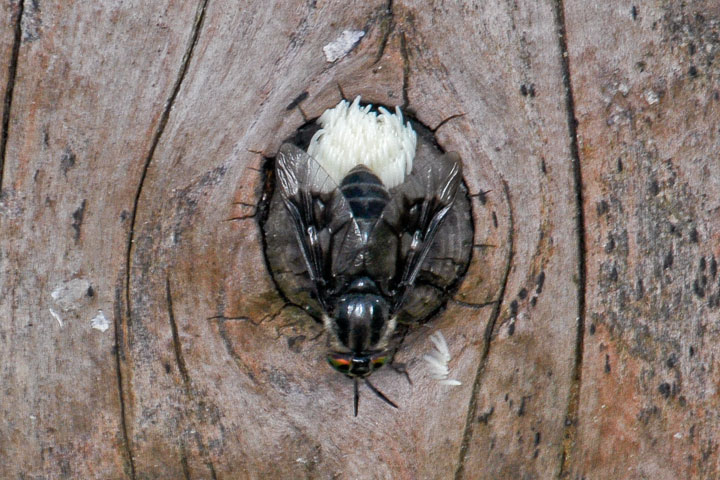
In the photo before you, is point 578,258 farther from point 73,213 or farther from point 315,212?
point 73,213

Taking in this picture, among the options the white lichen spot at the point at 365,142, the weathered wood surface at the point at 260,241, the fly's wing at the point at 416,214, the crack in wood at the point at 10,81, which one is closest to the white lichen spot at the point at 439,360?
the weathered wood surface at the point at 260,241

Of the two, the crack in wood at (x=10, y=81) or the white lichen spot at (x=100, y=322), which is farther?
the white lichen spot at (x=100, y=322)

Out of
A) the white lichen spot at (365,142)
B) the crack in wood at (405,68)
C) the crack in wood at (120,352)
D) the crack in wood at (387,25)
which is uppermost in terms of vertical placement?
the crack in wood at (387,25)

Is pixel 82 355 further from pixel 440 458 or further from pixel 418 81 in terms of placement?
pixel 418 81

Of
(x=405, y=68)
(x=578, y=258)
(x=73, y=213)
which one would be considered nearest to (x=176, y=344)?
(x=73, y=213)

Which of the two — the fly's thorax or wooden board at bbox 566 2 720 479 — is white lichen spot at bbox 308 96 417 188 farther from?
wooden board at bbox 566 2 720 479

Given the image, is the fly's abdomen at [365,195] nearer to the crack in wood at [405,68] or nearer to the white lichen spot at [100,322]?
the crack in wood at [405,68]
